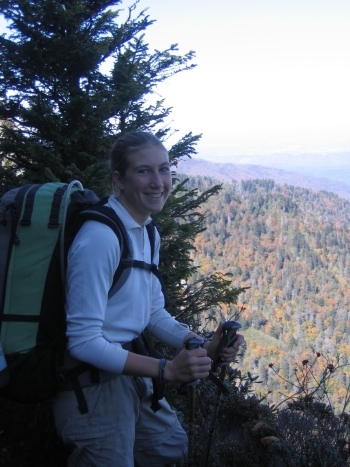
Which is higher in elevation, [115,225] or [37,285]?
[115,225]

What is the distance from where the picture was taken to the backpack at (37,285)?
158cm

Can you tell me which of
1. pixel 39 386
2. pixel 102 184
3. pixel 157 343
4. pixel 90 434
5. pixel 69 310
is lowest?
pixel 157 343

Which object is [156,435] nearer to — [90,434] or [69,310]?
[90,434]

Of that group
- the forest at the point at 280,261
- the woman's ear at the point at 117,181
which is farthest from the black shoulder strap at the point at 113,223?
the forest at the point at 280,261

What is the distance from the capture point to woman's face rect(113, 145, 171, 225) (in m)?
1.83

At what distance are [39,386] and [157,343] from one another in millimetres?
3006

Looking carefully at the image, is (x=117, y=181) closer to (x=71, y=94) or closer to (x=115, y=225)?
(x=115, y=225)

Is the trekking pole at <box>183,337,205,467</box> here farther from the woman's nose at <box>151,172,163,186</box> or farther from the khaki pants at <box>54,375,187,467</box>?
the woman's nose at <box>151,172,163,186</box>

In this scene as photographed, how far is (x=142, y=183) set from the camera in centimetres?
183

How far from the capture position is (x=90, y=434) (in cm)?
166

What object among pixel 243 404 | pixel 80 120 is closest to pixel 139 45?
pixel 80 120

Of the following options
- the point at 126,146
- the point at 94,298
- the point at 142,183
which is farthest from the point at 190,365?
the point at 126,146

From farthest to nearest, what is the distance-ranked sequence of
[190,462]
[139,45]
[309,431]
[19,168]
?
[139,45]
[19,168]
[309,431]
[190,462]

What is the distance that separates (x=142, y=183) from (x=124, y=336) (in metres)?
0.65
